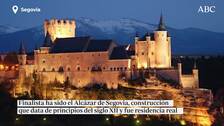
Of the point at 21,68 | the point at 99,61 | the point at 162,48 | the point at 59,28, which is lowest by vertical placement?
the point at 21,68

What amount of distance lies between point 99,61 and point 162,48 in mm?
1476

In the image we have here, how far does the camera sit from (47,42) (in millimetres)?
24562

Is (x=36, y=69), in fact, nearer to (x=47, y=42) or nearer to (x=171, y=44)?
(x=47, y=42)

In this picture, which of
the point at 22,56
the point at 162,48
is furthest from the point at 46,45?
the point at 162,48

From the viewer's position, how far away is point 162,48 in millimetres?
23016

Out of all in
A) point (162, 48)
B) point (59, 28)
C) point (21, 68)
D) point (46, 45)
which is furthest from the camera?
point (59, 28)

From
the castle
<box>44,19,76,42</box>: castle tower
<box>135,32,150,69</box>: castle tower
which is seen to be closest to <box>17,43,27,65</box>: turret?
the castle

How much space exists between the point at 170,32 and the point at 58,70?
278cm

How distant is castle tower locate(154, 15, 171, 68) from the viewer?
75.4 ft

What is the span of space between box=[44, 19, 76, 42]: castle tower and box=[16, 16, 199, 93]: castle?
102 mm

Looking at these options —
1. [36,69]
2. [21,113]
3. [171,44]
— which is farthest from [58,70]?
[21,113]

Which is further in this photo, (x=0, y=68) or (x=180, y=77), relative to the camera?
(x=0, y=68)

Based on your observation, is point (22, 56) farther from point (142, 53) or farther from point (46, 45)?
point (142, 53)

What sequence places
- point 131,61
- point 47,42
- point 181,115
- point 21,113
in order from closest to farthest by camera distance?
1. point 21,113
2. point 181,115
3. point 131,61
4. point 47,42
